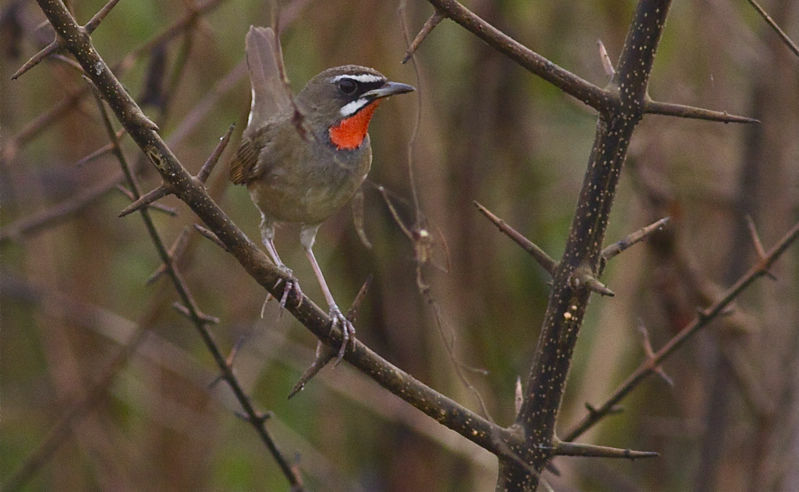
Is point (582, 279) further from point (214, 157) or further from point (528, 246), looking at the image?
point (214, 157)

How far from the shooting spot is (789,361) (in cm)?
539

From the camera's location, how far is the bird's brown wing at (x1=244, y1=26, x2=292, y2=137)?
13.5 feet

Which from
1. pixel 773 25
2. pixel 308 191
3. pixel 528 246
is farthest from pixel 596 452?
pixel 308 191

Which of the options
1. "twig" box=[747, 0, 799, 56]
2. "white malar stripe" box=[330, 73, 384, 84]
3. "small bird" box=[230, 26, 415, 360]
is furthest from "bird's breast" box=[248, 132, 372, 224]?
"twig" box=[747, 0, 799, 56]

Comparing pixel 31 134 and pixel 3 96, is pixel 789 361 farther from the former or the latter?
pixel 3 96

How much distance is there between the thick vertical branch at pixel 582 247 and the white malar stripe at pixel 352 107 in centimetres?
169

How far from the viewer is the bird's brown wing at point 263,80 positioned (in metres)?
4.11

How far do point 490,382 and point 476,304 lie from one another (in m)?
0.54

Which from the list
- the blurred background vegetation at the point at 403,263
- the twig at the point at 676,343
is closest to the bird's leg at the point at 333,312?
the twig at the point at 676,343

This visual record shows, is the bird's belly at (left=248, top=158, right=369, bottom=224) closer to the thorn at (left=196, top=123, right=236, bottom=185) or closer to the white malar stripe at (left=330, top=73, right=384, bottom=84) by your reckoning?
the white malar stripe at (left=330, top=73, right=384, bottom=84)

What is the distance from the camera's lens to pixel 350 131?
4090mm

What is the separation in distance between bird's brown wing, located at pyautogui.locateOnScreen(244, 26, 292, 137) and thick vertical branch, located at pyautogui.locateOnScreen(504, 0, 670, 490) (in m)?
1.80

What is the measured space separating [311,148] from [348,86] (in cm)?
30

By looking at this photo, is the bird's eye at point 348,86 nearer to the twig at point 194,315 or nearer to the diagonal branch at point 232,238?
the twig at point 194,315
